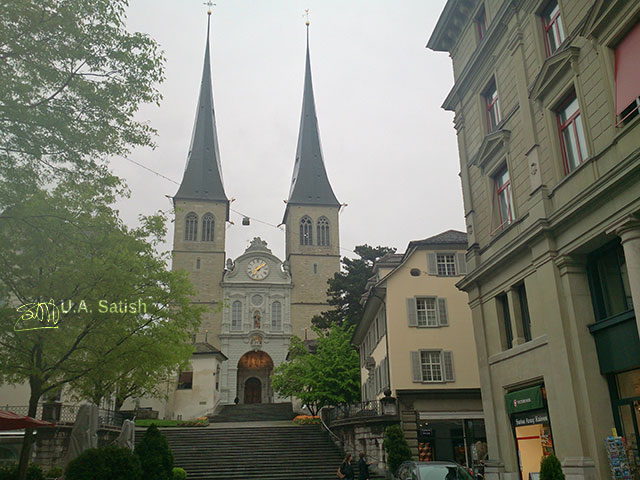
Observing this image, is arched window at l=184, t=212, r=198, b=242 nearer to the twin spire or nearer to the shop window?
the twin spire

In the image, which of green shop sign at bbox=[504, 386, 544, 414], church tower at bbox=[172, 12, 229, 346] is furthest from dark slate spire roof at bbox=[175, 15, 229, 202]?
green shop sign at bbox=[504, 386, 544, 414]

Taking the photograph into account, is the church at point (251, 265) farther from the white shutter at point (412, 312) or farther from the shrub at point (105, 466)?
the shrub at point (105, 466)

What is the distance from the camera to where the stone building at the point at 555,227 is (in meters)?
12.2

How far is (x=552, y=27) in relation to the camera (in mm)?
15461

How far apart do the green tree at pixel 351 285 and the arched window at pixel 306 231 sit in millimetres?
24989

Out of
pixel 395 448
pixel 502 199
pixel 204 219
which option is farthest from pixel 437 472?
pixel 204 219

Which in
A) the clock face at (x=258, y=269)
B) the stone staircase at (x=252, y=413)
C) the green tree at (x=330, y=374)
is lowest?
the stone staircase at (x=252, y=413)

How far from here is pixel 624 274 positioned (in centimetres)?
1277

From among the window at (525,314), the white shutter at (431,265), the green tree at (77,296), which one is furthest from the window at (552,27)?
the white shutter at (431,265)

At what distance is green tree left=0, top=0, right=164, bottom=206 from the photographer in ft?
38.3

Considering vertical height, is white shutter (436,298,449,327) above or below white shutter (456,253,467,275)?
below

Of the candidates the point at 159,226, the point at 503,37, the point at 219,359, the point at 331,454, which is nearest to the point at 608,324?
the point at 503,37

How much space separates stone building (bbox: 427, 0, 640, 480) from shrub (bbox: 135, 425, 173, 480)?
984cm

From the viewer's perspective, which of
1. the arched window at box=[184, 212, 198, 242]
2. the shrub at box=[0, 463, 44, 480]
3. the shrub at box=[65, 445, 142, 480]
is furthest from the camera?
the arched window at box=[184, 212, 198, 242]
